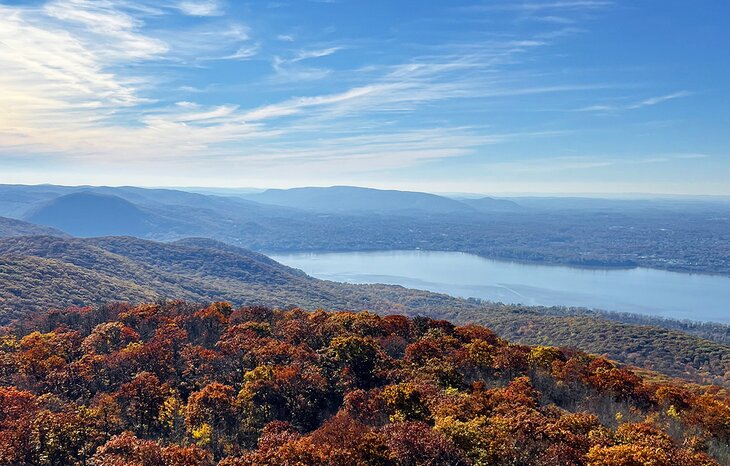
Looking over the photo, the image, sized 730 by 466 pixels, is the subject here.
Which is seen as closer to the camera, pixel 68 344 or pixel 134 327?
pixel 68 344

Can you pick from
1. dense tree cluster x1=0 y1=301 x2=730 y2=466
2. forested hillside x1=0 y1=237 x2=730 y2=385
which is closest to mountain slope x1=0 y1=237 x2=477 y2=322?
forested hillside x1=0 y1=237 x2=730 y2=385

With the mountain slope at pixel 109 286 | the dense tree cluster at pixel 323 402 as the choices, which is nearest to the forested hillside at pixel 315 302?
the mountain slope at pixel 109 286

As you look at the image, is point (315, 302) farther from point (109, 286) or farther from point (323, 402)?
point (323, 402)

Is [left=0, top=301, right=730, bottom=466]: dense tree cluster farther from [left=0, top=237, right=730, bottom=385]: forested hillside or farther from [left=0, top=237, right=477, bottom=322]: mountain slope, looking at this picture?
[left=0, top=237, right=477, bottom=322]: mountain slope

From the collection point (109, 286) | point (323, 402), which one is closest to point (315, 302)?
point (109, 286)

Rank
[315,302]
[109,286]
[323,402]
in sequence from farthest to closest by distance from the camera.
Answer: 1. [315,302]
2. [109,286]
3. [323,402]

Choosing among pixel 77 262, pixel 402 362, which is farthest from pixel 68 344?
pixel 77 262

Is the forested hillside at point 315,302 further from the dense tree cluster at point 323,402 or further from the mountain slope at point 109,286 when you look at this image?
the dense tree cluster at point 323,402

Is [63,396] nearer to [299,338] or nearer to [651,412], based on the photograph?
[299,338]
